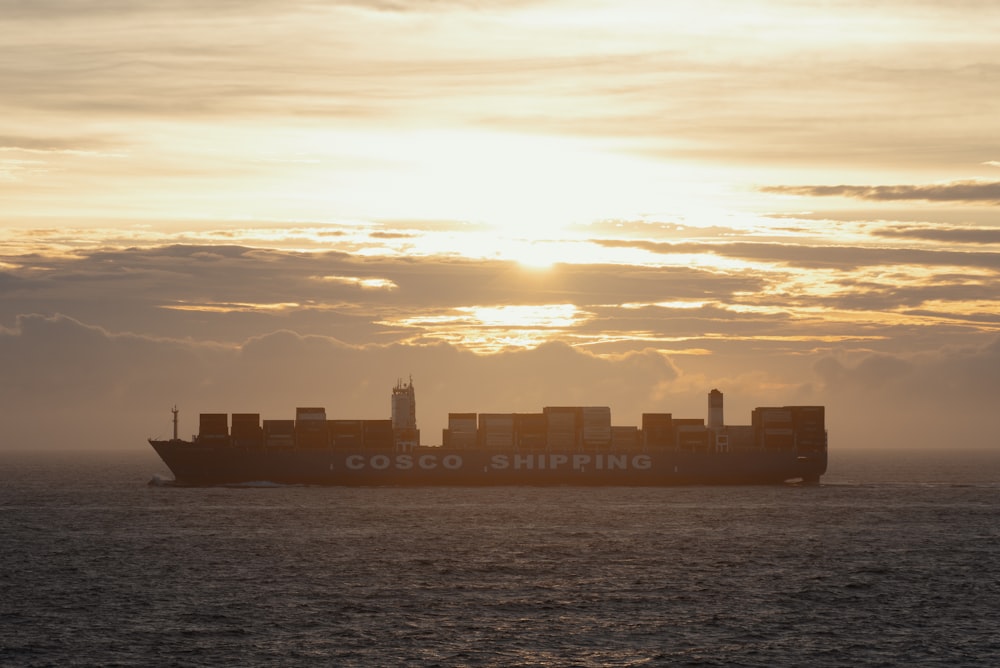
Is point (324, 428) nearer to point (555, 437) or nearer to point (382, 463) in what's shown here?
point (382, 463)

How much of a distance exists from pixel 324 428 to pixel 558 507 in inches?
1298

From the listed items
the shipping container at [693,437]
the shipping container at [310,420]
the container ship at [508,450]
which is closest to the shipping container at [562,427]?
the container ship at [508,450]

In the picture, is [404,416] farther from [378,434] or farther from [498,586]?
[498,586]

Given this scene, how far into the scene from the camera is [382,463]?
12100 centimetres

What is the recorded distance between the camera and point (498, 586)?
5378 cm

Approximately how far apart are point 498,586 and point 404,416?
71.9 meters

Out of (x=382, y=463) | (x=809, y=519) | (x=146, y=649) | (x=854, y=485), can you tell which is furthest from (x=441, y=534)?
(x=854, y=485)

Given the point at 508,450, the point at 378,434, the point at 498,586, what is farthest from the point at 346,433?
the point at 498,586

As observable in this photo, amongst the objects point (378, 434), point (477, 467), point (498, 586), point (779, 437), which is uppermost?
point (378, 434)

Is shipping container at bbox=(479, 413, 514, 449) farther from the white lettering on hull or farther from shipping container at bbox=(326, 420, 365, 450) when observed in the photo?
shipping container at bbox=(326, 420, 365, 450)

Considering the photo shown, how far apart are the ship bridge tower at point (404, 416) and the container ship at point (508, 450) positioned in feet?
0.34

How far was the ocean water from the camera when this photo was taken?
134 feet

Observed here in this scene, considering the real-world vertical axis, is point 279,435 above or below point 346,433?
below

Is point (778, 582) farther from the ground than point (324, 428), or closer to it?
closer to it
